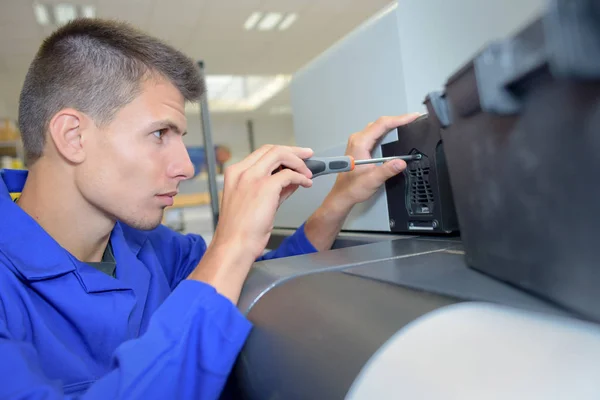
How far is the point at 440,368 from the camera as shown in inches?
10.4

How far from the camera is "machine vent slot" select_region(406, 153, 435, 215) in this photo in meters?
0.64

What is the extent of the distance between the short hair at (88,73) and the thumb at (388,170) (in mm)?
364

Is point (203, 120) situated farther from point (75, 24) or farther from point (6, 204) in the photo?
point (6, 204)

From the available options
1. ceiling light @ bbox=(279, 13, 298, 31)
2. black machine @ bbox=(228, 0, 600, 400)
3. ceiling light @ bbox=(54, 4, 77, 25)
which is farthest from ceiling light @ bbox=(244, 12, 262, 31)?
black machine @ bbox=(228, 0, 600, 400)

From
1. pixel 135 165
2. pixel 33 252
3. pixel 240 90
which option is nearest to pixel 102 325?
pixel 33 252

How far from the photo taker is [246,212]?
0.55 meters

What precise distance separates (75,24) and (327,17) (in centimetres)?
352

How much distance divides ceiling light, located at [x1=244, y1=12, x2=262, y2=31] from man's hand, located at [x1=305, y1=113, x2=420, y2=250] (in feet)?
11.2

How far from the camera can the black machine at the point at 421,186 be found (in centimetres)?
61

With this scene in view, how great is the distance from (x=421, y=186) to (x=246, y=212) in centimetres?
27

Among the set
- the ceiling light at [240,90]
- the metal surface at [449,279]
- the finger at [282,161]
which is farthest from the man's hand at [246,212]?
the ceiling light at [240,90]

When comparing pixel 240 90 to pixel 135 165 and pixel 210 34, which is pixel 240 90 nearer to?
pixel 210 34

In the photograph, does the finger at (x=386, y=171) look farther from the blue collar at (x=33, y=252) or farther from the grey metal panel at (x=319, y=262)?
the blue collar at (x=33, y=252)

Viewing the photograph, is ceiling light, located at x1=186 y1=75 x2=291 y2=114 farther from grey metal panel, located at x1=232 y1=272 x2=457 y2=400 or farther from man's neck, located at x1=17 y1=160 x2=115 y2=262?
grey metal panel, located at x1=232 y1=272 x2=457 y2=400
